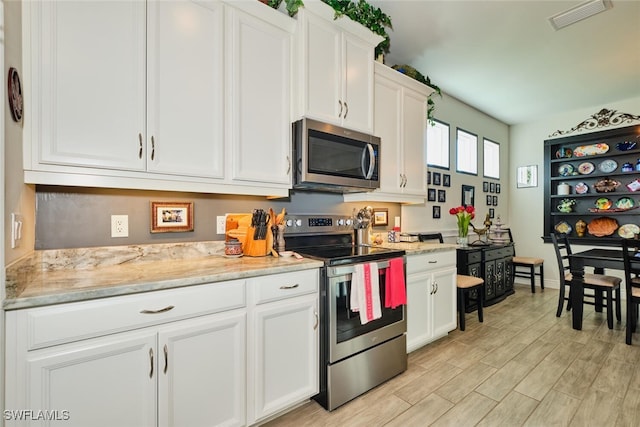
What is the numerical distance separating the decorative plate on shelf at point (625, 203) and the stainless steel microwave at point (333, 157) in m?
4.39

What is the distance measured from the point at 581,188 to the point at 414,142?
3686mm

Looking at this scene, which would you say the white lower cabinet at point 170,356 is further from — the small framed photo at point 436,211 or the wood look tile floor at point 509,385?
the small framed photo at point 436,211

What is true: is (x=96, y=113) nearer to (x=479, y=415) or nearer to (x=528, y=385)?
(x=479, y=415)

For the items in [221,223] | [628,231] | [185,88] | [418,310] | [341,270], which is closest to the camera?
[185,88]

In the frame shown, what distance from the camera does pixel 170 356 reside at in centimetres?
132

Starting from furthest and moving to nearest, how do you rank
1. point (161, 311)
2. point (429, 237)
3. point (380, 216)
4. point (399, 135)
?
point (429, 237), point (380, 216), point (399, 135), point (161, 311)

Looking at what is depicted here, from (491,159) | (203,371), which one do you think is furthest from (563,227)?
(203,371)

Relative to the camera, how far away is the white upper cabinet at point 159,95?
1.31 metres

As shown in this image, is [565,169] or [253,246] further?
[565,169]

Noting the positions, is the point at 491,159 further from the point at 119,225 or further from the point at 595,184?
the point at 119,225

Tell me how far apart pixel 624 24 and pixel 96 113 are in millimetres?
4077

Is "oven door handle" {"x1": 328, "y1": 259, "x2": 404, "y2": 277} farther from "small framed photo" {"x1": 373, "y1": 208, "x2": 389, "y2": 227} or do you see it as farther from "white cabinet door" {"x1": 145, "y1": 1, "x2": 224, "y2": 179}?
"small framed photo" {"x1": 373, "y1": 208, "x2": 389, "y2": 227}

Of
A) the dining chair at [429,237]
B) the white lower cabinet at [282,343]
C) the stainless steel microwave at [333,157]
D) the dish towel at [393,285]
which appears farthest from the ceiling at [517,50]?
the white lower cabinet at [282,343]

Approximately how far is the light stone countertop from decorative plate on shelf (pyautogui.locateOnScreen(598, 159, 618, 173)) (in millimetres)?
5181
